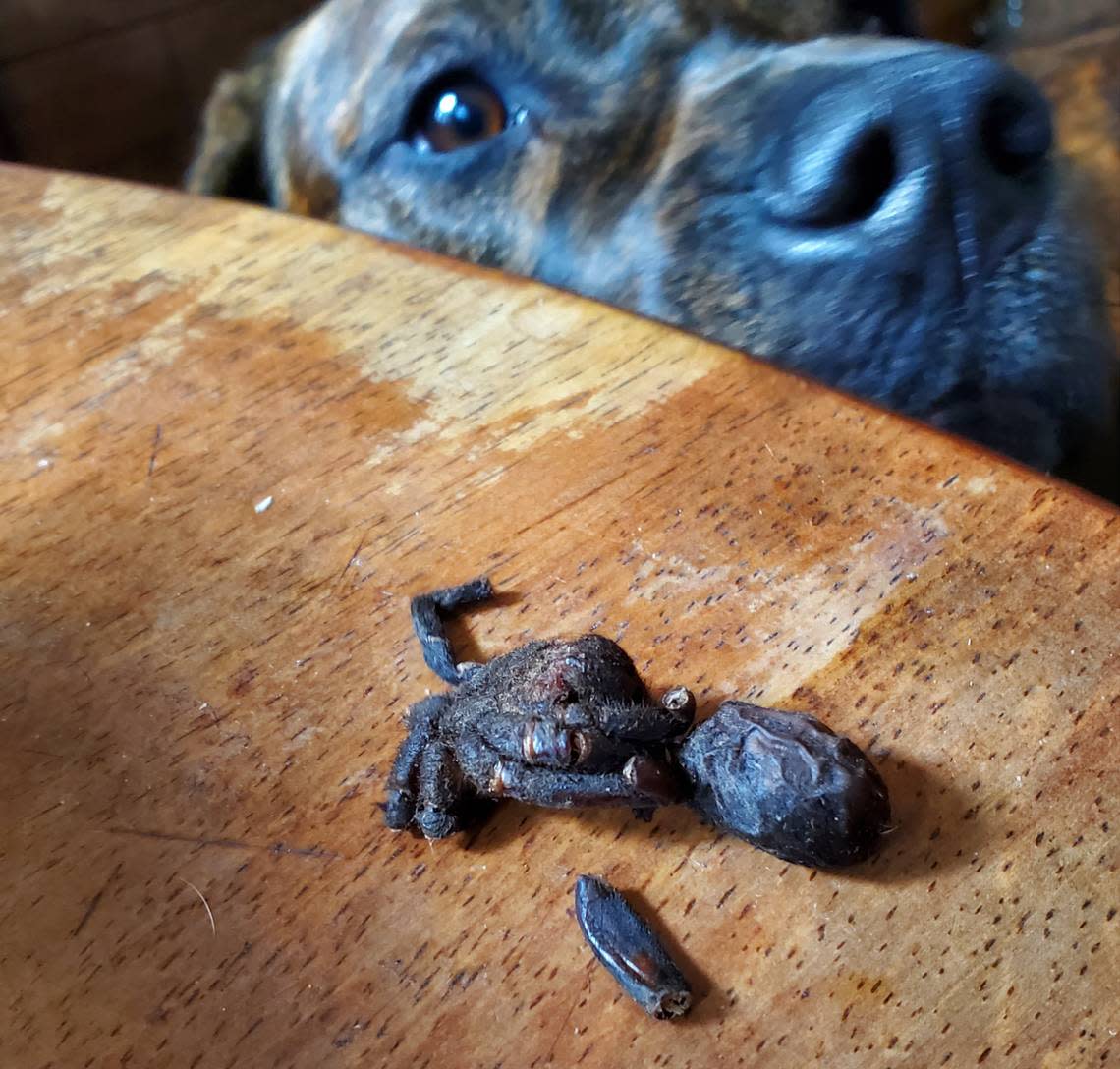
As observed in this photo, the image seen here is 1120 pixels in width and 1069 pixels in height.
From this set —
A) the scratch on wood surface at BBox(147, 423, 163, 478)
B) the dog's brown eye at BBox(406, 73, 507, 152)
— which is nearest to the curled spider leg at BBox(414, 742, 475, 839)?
the scratch on wood surface at BBox(147, 423, 163, 478)

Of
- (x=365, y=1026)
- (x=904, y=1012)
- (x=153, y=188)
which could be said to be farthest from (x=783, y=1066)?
(x=153, y=188)

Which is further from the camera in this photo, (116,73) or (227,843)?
(116,73)

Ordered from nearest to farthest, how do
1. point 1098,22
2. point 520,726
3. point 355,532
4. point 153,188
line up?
point 520,726
point 355,532
point 153,188
point 1098,22

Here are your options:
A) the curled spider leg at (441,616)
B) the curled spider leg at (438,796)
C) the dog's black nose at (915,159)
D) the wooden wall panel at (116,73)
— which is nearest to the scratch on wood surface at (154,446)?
the curled spider leg at (441,616)

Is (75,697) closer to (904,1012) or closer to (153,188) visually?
(904,1012)

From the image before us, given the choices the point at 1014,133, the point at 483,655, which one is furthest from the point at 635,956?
the point at 1014,133

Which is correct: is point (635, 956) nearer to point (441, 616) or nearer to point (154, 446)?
point (441, 616)
